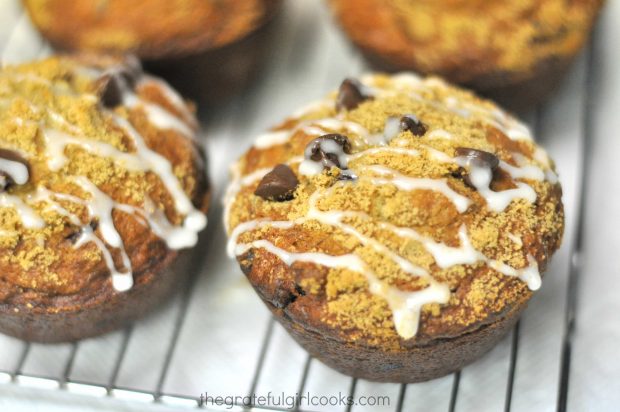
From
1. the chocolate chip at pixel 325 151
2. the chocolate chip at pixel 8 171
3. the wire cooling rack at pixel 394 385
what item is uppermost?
the chocolate chip at pixel 325 151

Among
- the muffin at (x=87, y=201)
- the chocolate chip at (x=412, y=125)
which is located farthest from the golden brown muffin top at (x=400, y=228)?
the muffin at (x=87, y=201)

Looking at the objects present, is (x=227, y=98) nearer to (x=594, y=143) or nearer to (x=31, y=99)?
(x=31, y=99)

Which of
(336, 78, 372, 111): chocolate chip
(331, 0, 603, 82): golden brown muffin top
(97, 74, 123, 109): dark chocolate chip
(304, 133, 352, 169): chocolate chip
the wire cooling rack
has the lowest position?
the wire cooling rack

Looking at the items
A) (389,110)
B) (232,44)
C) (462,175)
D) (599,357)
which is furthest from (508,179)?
(232,44)

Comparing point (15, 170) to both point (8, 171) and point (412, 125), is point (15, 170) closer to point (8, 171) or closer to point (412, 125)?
point (8, 171)

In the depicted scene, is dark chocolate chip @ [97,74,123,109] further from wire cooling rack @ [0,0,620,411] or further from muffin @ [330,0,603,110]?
muffin @ [330,0,603,110]

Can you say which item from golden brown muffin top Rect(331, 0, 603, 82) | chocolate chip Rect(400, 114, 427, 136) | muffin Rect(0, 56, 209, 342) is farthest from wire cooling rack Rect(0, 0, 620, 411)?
chocolate chip Rect(400, 114, 427, 136)

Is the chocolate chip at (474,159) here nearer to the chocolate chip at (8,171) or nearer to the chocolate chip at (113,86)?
the chocolate chip at (113,86)
